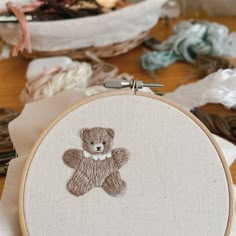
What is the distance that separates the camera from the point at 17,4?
66 cm

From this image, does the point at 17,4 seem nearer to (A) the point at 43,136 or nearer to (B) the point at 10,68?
(B) the point at 10,68

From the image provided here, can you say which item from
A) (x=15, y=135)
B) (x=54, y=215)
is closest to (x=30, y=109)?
(x=15, y=135)

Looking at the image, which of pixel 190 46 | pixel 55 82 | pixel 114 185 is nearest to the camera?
pixel 114 185

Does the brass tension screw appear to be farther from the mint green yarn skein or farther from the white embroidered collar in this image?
the mint green yarn skein

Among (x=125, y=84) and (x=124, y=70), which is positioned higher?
(x=125, y=84)

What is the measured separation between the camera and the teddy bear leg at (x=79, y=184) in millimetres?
372

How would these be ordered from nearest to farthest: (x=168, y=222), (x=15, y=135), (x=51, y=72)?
(x=168, y=222)
(x=15, y=135)
(x=51, y=72)

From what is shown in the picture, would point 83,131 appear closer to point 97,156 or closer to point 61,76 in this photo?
point 97,156

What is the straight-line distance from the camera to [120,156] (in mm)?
384

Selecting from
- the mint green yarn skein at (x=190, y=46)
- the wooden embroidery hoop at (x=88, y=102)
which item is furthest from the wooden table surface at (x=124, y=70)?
the wooden embroidery hoop at (x=88, y=102)

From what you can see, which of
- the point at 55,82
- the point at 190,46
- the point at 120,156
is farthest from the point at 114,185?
the point at 190,46

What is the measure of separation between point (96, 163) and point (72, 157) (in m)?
0.02

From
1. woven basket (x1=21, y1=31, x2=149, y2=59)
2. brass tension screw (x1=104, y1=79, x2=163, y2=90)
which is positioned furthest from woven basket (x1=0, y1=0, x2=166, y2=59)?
brass tension screw (x1=104, y1=79, x2=163, y2=90)

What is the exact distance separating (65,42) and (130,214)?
0.35m
